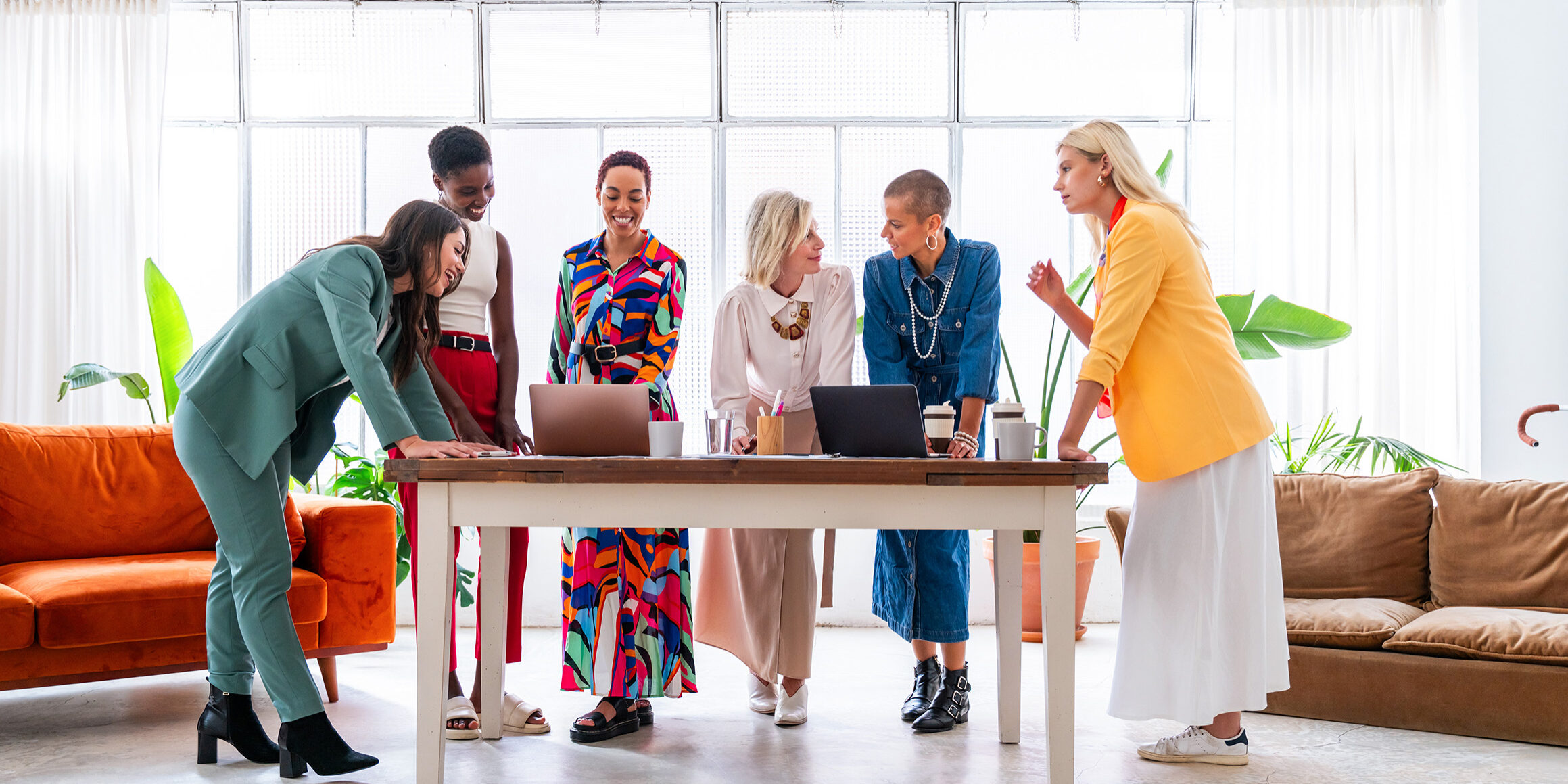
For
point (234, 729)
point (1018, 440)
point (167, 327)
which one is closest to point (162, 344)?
point (167, 327)

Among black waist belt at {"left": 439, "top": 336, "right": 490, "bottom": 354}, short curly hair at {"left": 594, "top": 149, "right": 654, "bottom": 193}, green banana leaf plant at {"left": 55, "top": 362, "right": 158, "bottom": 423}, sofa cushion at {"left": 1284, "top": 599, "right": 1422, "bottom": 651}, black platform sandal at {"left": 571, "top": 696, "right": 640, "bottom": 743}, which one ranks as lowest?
black platform sandal at {"left": 571, "top": 696, "right": 640, "bottom": 743}

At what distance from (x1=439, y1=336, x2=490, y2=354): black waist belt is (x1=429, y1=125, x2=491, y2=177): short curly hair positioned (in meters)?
0.44

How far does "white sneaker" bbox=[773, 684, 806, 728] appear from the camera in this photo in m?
2.91

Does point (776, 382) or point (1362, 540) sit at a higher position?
point (776, 382)

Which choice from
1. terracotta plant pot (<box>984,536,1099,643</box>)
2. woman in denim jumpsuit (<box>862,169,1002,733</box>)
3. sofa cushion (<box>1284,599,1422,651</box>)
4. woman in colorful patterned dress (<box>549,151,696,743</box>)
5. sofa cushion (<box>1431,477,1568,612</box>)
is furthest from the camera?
terracotta plant pot (<box>984,536,1099,643</box>)

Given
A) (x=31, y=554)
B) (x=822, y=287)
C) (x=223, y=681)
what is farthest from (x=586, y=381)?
(x=31, y=554)

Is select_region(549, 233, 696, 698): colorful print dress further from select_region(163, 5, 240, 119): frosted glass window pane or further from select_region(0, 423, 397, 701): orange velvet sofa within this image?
select_region(163, 5, 240, 119): frosted glass window pane

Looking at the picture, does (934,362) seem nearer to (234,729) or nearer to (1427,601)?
(1427,601)

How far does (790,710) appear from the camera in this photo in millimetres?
2918

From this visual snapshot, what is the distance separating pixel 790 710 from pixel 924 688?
0.39 meters

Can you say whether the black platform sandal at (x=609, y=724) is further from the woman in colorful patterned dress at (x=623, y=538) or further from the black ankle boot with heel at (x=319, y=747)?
the black ankle boot with heel at (x=319, y=747)

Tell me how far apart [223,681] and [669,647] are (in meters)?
1.05

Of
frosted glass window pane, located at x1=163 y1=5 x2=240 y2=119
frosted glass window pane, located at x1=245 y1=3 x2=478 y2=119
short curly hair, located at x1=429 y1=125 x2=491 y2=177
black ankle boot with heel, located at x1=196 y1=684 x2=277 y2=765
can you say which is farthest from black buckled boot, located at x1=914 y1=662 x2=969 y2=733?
frosted glass window pane, located at x1=163 y1=5 x2=240 y2=119

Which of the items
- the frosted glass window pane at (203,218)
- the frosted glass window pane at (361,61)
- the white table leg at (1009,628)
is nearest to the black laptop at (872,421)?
the white table leg at (1009,628)
